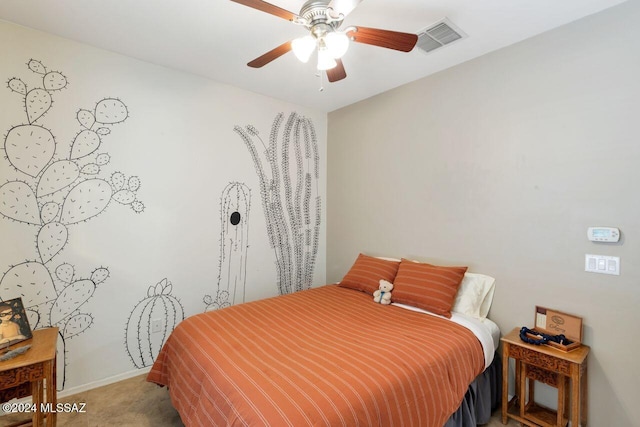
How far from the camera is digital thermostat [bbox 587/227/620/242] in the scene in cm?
175

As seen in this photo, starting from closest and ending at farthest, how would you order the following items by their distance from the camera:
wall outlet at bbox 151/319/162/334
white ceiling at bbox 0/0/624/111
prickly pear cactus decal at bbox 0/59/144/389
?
white ceiling at bbox 0/0/624/111 < prickly pear cactus decal at bbox 0/59/144/389 < wall outlet at bbox 151/319/162/334

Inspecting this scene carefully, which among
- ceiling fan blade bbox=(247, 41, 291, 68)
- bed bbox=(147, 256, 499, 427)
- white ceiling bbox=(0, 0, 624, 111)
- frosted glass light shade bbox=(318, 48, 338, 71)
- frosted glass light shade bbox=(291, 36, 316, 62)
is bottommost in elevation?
bed bbox=(147, 256, 499, 427)

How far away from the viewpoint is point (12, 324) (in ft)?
5.84

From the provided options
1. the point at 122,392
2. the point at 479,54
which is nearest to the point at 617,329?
the point at 479,54

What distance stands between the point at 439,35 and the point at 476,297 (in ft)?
6.49

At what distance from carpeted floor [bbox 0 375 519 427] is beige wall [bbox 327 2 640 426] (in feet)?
2.89

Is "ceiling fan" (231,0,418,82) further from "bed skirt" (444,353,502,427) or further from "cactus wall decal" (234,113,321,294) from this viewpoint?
"bed skirt" (444,353,502,427)

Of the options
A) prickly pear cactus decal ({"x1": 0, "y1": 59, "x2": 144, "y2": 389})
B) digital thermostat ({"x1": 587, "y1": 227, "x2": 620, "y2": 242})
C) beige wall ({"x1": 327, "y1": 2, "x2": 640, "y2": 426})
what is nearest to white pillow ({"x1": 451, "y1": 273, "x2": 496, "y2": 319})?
beige wall ({"x1": 327, "y1": 2, "x2": 640, "y2": 426})

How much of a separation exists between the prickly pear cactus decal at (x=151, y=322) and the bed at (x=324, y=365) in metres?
0.65

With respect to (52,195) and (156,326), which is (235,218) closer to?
(156,326)

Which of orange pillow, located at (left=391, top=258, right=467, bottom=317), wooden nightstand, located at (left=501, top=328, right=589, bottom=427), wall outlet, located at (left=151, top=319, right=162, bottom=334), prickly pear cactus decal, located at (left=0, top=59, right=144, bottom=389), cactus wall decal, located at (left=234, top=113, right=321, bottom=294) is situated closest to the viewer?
wooden nightstand, located at (left=501, top=328, right=589, bottom=427)

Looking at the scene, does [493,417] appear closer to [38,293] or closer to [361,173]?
[361,173]

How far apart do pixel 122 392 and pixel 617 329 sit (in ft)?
11.3

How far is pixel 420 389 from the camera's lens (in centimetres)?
145
